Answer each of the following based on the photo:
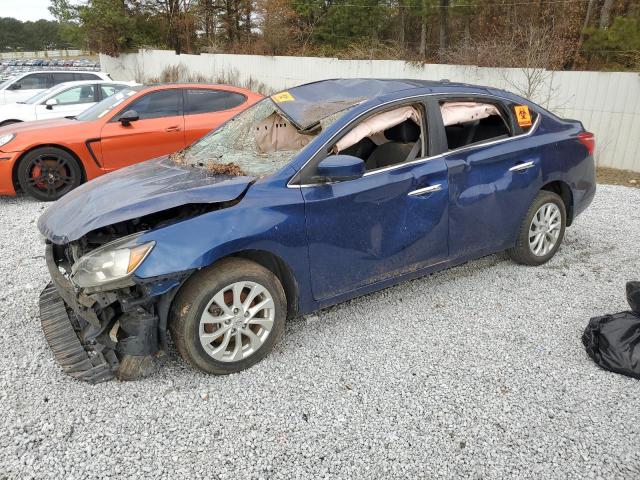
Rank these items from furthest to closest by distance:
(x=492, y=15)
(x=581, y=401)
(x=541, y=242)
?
(x=492, y=15), (x=541, y=242), (x=581, y=401)

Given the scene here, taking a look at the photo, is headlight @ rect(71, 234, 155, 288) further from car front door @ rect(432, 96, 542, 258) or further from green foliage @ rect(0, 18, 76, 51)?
green foliage @ rect(0, 18, 76, 51)

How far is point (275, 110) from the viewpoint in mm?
3959

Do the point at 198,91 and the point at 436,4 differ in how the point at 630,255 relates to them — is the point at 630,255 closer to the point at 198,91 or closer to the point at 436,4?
the point at 198,91

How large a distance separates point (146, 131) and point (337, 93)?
4.10 metres

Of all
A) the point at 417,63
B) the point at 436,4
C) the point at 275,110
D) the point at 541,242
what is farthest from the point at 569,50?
the point at 275,110

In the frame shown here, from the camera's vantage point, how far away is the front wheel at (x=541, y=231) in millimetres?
4254

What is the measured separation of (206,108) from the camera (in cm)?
762

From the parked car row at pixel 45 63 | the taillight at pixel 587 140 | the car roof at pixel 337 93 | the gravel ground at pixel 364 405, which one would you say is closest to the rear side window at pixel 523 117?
the car roof at pixel 337 93

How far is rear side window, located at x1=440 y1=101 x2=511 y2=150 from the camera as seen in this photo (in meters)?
3.83

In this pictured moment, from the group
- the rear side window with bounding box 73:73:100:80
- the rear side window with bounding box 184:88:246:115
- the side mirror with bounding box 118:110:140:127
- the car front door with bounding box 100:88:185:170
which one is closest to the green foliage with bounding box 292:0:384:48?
the rear side window with bounding box 73:73:100:80

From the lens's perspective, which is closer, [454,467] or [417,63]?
[454,467]

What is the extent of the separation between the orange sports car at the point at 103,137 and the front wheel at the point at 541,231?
12.7 feet

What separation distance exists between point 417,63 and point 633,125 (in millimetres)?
7041

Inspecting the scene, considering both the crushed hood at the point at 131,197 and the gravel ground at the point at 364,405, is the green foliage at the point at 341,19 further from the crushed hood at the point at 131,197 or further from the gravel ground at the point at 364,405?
the gravel ground at the point at 364,405
